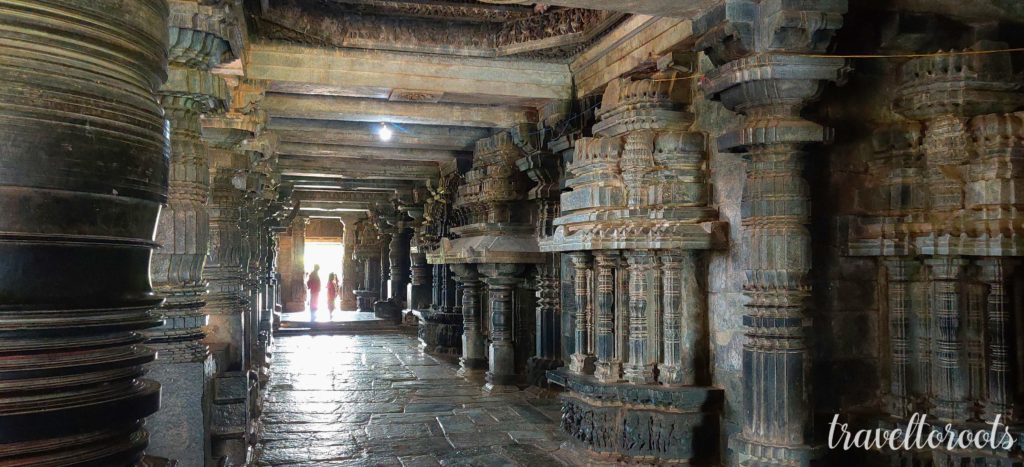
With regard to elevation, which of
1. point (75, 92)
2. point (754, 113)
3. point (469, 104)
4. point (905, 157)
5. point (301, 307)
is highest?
point (469, 104)

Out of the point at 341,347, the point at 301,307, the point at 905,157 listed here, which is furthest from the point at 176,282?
the point at 301,307

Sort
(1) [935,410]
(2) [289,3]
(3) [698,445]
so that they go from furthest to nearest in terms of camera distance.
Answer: (2) [289,3] < (3) [698,445] < (1) [935,410]

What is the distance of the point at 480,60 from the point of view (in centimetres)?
764

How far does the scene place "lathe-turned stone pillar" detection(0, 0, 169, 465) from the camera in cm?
109

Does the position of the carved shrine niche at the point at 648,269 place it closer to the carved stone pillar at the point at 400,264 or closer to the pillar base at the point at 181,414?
the pillar base at the point at 181,414

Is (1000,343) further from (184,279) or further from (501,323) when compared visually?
(501,323)

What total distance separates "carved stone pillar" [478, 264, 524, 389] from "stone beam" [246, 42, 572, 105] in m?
2.57

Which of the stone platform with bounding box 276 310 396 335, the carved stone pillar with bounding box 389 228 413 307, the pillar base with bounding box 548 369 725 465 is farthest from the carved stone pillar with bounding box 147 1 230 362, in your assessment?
the carved stone pillar with bounding box 389 228 413 307

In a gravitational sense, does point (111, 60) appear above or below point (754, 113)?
below

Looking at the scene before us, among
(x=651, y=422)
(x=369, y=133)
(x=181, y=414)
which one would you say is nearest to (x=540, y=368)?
(x=651, y=422)

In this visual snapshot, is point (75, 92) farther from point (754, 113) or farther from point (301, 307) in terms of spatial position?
point (301, 307)

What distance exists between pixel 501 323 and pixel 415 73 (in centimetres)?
381

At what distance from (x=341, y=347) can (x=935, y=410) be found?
11873mm

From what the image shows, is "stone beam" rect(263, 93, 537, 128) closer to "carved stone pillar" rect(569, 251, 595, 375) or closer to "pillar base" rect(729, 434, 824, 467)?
"carved stone pillar" rect(569, 251, 595, 375)
